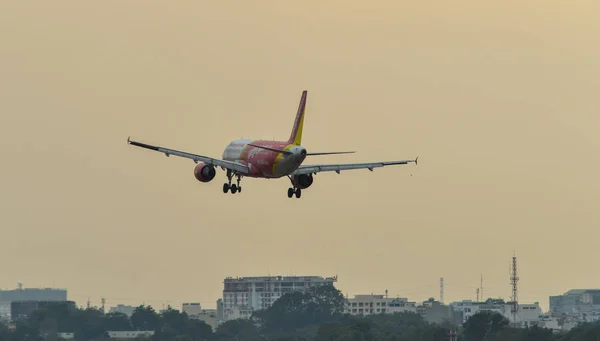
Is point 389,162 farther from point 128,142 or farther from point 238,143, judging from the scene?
point 128,142

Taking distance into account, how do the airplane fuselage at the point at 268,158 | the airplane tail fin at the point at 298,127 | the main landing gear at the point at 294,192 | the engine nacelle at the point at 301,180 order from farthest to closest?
the engine nacelle at the point at 301,180
the main landing gear at the point at 294,192
the airplane tail fin at the point at 298,127
the airplane fuselage at the point at 268,158

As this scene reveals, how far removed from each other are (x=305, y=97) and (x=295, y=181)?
931 cm

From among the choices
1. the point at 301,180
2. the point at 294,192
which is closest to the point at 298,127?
the point at 301,180


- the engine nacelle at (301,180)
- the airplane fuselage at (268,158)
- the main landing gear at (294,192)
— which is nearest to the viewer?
the airplane fuselage at (268,158)

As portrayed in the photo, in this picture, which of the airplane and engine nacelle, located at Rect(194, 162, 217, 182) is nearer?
the airplane

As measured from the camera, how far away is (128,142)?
148 meters

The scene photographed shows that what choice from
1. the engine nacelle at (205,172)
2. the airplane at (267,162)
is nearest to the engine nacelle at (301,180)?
the airplane at (267,162)

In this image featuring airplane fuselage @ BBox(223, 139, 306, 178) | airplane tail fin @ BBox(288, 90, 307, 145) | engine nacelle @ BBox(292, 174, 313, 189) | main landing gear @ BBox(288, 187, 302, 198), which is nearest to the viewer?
airplane fuselage @ BBox(223, 139, 306, 178)

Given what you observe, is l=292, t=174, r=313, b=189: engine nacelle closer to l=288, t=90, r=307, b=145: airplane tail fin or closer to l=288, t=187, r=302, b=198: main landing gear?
l=288, t=187, r=302, b=198: main landing gear

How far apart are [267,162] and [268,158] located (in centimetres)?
42

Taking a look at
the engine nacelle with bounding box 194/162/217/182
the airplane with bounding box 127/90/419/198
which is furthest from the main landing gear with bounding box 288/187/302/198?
the engine nacelle with bounding box 194/162/217/182

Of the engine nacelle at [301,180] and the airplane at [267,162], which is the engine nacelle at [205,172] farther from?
the engine nacelle at [301,180]

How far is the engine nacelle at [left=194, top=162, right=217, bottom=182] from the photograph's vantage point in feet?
531

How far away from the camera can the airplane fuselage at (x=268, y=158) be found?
15225cm
